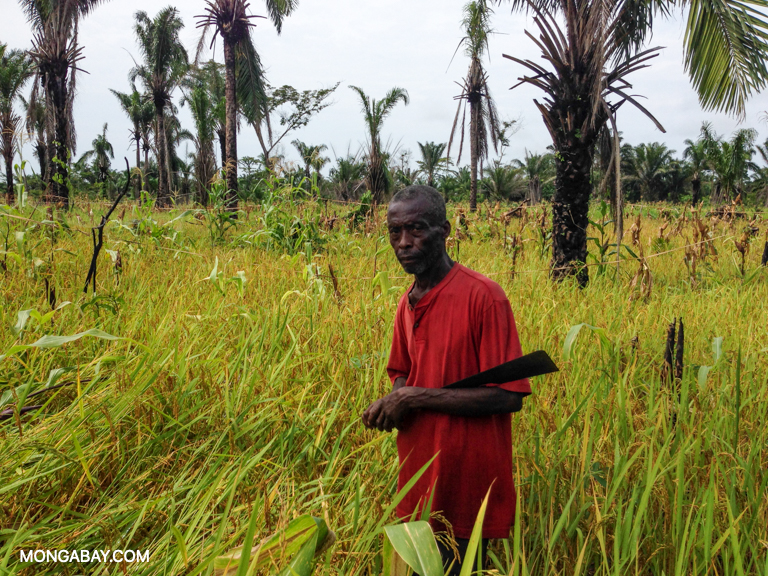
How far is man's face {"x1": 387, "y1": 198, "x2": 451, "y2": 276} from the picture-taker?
1.27 meters

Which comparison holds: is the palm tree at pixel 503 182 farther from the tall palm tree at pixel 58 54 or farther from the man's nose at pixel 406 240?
the man's nose at pixel 406 240

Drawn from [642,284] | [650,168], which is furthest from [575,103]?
[650,168]

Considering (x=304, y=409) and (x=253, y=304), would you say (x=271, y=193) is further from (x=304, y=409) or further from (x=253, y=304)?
(x=304, y=409)

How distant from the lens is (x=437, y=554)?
0.79 meters

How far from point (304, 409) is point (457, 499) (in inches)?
44.8

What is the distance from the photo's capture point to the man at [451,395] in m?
1.19

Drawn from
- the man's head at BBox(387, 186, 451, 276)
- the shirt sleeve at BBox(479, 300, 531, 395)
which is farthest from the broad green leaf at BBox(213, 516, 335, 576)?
the man's head at BBox(387, 186, 451, 276)

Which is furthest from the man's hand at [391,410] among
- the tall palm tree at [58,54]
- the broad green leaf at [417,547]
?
the tall palm tree at [58,54]

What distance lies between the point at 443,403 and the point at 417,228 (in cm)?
47

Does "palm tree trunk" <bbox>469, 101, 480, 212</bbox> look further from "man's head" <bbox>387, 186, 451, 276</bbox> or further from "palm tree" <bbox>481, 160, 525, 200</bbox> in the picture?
"man's head" <bbox>387, 186, 451, 276</bbox>

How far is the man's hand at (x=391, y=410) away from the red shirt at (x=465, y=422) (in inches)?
2.7

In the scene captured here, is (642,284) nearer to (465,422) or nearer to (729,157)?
(465,422)

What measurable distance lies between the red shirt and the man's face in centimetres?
8

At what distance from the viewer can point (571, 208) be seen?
4.89m
